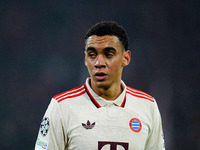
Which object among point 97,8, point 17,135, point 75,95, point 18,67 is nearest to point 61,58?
point 18,67

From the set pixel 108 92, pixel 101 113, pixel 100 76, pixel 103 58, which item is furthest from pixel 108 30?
pixel 101 113

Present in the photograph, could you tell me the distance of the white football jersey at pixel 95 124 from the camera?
1559 millimetres

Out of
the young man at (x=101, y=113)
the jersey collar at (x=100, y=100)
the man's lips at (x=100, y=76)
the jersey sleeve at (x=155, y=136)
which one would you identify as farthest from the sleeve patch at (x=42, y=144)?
the jersey sleeve at (x=155, y=136)

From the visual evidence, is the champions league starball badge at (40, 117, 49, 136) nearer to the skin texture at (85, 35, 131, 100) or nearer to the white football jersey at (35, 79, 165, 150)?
the white football jersey at (35, 79, 165, 150)

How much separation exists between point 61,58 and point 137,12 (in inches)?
51.4

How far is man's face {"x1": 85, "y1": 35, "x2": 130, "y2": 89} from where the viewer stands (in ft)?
5.24

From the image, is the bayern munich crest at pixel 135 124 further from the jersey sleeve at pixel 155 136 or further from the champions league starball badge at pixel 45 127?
the champions league starball badge at pixel 45 127

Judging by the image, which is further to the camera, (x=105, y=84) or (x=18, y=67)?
(x=18, y=67)

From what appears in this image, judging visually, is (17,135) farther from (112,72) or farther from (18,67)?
(112,72)

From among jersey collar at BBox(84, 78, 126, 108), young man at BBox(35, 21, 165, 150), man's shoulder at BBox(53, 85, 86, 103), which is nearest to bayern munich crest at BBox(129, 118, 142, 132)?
young man at BBox(35, 21, 165, 150)

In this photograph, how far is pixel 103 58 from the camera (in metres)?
1.60

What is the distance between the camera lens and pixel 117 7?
4.07 m

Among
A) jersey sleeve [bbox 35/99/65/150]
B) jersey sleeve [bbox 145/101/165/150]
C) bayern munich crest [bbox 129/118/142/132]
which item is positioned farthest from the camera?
jersey sleeve [bbox 145/101/165/150]

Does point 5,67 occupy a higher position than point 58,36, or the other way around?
point 58,36
